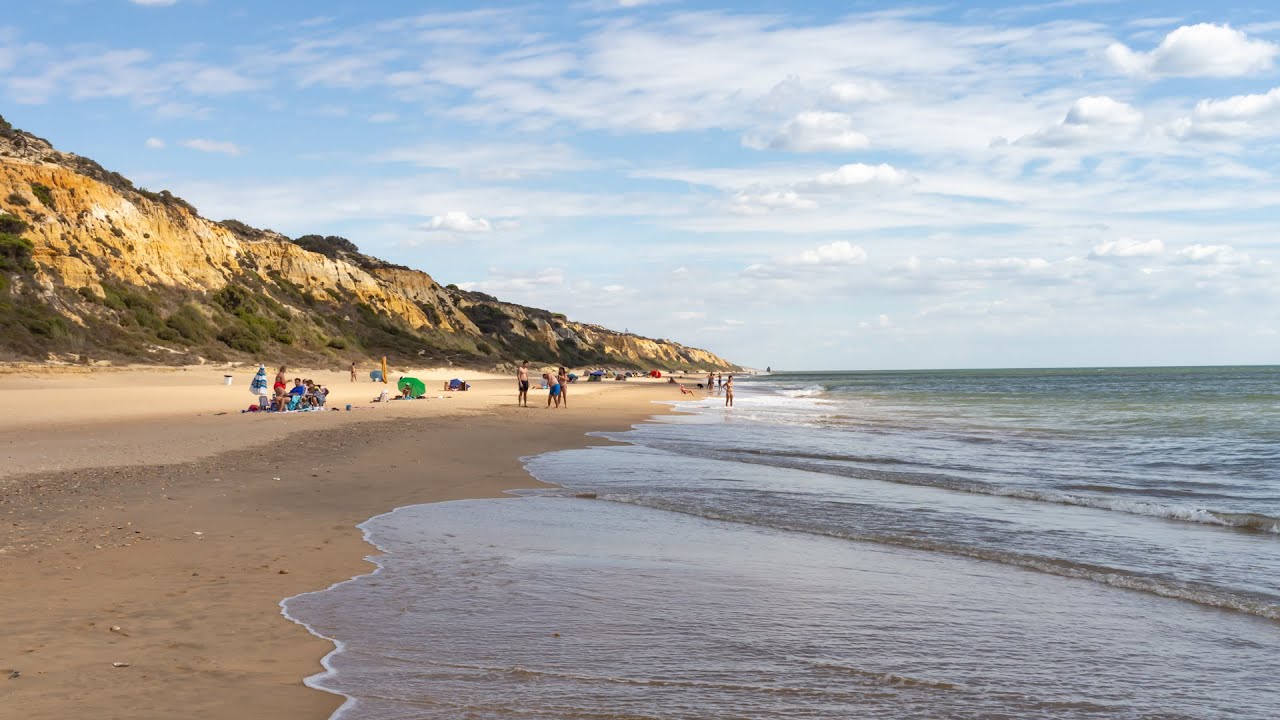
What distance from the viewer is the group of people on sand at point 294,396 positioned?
2398 centimetres

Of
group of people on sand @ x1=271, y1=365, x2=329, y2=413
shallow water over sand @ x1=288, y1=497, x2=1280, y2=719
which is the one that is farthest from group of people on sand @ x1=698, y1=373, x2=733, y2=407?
shallow water over sand @ x1=288, y1=497, x2=1280, y2=719

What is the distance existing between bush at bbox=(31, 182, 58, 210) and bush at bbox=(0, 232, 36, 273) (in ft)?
18.3

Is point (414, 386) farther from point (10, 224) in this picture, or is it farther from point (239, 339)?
point (10, 224)

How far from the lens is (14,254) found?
40.3m

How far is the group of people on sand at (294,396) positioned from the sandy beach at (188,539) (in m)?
3.49

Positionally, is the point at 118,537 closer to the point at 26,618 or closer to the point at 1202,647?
the point at 26,618

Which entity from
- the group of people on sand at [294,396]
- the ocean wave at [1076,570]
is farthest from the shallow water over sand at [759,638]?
the group of people on sand at [294,396]

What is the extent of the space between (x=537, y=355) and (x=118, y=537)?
94.5 m

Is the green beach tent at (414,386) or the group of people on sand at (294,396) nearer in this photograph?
the group of people on sand at (294,396)

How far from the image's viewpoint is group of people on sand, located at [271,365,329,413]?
2398 centimetres

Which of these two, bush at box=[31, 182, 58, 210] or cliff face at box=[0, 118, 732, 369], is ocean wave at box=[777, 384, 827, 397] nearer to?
cliff face at box=[0, 118, 732, 369]

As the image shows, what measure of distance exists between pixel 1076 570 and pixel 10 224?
47932 millimetres

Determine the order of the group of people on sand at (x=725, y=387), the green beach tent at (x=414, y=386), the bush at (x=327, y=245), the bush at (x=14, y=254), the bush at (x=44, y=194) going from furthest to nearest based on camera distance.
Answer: the bush at (x=327, y=245)
the bush at (x=44, y=194)
the group of people on sand at (x=725, y=387)
the bush at (x=14, y=254)
the green beach tent at (x=414, y=386)

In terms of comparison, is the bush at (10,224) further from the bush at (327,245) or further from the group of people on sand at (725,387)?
the bush at (327,245)
